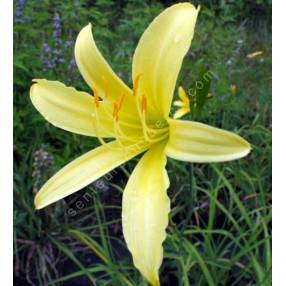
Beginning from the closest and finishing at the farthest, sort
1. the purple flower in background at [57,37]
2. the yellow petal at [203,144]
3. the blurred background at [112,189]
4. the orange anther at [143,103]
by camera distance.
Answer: the yellow petal at [203,144] < the orange anther at [143,103] < the blurred background at [112,189] < the purple flower in background at [57,37]

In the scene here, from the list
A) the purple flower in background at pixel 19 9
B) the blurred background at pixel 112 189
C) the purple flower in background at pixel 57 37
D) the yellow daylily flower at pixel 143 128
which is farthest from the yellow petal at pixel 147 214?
the purple flower in background at pixel 19 9

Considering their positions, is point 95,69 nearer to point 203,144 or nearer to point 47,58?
point 203,144

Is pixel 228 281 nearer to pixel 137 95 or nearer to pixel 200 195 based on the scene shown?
pixel 200 195

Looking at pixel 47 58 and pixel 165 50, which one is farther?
pixel 47 58

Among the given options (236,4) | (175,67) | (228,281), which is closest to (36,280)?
(228,281)

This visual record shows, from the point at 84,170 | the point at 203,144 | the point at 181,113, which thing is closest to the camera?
the point at 203,144

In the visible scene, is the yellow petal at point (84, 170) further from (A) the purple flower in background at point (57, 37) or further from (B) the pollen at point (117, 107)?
(A) the purple flower in background at point (57, 37)

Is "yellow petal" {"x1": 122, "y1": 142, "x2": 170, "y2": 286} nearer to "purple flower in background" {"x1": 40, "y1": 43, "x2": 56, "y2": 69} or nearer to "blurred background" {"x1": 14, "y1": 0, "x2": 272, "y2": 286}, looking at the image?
"blurred background" {"x1": 14, "y1": 0, "x2": 272, "y2": 286}

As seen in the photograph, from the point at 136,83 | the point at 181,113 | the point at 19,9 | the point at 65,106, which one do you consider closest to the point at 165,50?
the point at 136,83
